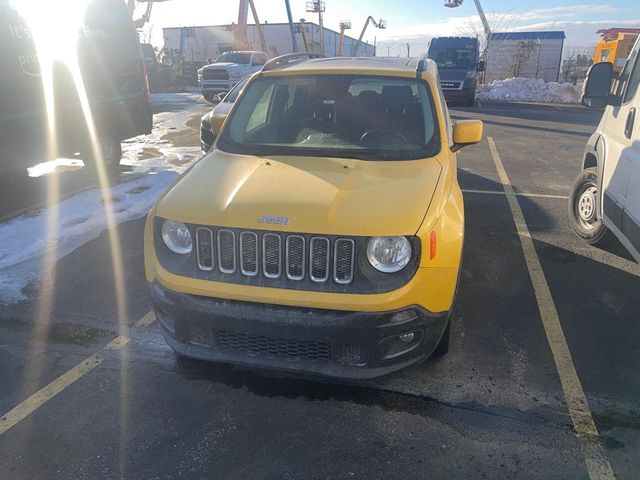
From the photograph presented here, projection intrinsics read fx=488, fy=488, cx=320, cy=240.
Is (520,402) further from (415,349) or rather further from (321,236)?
(321,236)

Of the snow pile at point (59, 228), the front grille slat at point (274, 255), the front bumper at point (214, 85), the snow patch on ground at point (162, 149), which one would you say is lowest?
the snow patch on ground at point (162, 149)

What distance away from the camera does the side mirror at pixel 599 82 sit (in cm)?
436

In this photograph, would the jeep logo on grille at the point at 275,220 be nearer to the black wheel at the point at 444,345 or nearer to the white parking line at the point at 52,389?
the black wheel at the point at 444,345

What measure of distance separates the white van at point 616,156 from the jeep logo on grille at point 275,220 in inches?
106

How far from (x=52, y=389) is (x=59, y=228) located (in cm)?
322

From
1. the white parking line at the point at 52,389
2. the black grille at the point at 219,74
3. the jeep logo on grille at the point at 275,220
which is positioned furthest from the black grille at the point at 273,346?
the black grille at the point at 219,74

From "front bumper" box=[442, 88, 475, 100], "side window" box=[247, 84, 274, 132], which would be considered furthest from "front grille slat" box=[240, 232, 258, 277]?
"front bumper" box=[442, 88, 475, 100]

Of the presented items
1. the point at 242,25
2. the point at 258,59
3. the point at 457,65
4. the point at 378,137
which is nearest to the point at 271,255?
the point at 378,137

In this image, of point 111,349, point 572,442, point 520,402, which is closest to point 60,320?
point 111,349

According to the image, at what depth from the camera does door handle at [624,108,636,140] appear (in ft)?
13.2

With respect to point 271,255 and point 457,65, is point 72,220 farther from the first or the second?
point 457,65

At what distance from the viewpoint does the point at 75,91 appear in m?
7.29

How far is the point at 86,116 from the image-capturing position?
7.57m

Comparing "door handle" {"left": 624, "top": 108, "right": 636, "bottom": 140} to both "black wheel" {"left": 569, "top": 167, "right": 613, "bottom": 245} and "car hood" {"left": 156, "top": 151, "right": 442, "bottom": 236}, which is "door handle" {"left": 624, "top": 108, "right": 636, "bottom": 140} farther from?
"car hood" {"left": 156, "top": 151, "right": 442, "bottom": 236}
